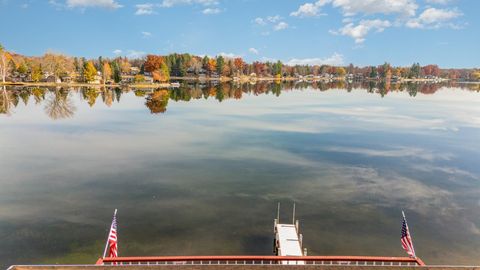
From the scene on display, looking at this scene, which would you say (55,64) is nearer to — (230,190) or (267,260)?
(230,190)

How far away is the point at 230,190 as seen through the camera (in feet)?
107

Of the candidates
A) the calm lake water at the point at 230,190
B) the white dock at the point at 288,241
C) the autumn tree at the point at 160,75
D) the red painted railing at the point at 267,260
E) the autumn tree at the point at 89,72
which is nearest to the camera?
the red painted railing at the point at 267,260

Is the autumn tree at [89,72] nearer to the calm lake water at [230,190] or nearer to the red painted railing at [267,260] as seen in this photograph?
the calm lake water at [230,190]

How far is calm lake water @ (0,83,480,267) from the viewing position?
2380 centimetres

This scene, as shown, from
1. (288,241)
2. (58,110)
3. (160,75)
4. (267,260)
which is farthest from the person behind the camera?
(160,75)

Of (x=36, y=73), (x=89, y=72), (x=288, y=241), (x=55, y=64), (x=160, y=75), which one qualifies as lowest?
(x=288, y=241)

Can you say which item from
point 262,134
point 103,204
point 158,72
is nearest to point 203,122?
point 262,134

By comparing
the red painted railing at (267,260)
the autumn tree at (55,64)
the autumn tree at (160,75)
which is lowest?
the red painted railing at (267,260)

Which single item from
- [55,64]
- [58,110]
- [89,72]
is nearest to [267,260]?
[58,110]

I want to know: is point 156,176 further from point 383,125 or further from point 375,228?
point 383,125

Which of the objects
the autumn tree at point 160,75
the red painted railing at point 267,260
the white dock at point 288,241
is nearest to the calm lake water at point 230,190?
the white dock at point 288,241

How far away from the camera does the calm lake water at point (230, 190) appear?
23.8m

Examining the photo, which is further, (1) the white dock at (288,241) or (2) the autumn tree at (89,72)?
(2) the autumn tree at (89,72)

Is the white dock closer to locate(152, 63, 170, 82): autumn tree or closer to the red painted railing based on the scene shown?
the red painted railing
